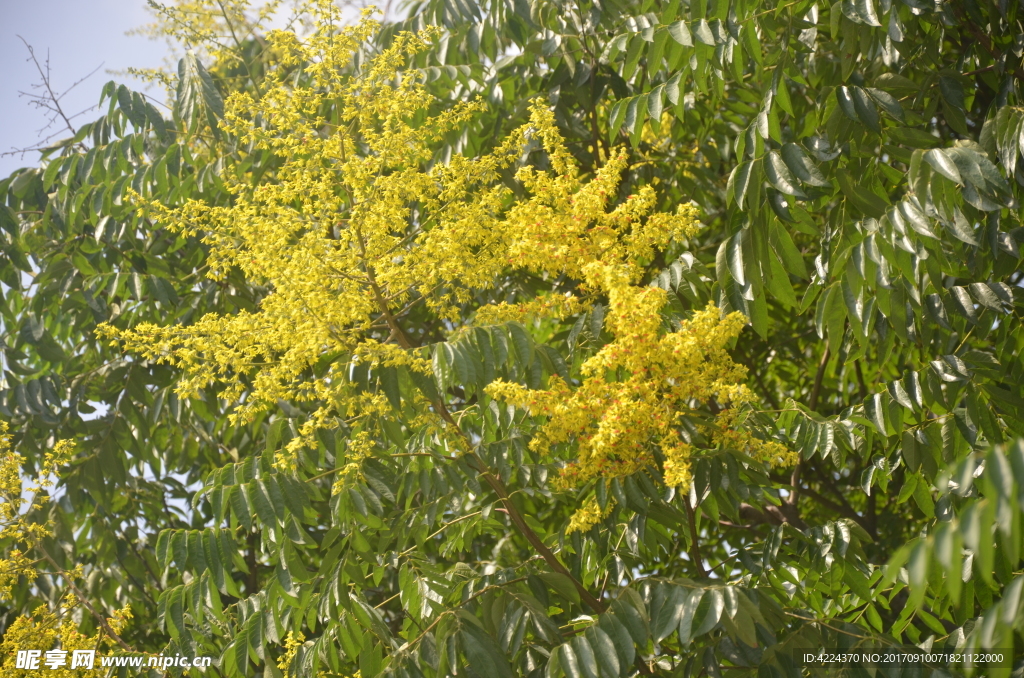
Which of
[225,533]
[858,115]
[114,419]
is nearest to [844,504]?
[858,115]

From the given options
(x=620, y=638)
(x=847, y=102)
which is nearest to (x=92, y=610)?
(x=620, y=638)

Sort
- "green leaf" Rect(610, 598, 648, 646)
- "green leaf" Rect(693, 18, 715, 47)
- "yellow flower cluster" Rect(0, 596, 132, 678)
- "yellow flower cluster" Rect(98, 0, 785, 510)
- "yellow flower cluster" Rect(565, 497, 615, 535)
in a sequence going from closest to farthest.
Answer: "green leaf" Rect(610, 598, 648, 646)
"yellow flower cluster" Rect(98, 0, 785, 510)
"yellow flower cluster" Rect(565, 497, 615, 535)
"green leaf" Rect(693, 18, 715, 47)
"yellow flower cluster" Rect(0, 596, 132, 678)

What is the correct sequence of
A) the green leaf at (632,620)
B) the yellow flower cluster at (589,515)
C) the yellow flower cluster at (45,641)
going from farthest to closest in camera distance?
the yellow flower cluster at (45,641) → the yellow flower cluster at (589,515) → the green leaf at (632,620)

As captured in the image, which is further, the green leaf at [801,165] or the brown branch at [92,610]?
the brown branch at [92,610]

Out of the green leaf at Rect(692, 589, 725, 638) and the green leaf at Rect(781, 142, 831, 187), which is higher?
the green leaf at Rect(781, 142, 831, 187)

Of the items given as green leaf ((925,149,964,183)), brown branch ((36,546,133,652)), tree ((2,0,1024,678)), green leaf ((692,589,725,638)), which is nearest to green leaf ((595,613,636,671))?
tree ((2,0,1024,678))

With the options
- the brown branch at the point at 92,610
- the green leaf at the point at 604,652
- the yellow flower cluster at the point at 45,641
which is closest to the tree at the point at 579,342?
the green leaf at the point at 604,652

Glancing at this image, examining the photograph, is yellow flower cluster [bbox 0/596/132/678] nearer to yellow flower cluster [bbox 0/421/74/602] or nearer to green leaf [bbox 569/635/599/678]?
yellow flower cluster [bbox 0/421/74/602]

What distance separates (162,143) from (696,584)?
10.1 ft

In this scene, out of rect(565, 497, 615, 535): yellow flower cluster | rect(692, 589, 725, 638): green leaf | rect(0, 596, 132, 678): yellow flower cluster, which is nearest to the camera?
rect(692, 589, 725, 638): green leaf

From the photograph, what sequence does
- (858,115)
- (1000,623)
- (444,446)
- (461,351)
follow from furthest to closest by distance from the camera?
(444,446) < (858,115) < (461,351) < (1000,623)

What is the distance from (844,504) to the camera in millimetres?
4270

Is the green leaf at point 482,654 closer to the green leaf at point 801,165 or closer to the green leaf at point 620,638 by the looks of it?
the green leaf at point 620,638

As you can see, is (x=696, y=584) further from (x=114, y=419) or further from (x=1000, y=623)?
(x=114, y=419)
